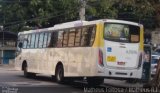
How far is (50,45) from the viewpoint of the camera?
23688 millimetres

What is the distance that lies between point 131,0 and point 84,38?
8.62 feet

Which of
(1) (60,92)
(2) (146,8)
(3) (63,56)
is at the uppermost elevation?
(2) (146,8)

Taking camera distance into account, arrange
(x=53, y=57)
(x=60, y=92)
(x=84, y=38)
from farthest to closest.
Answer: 1. (x=53, y=57)
2. (x=84, y=38)
3. (x=60, y=92)

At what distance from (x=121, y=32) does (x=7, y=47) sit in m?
34.3

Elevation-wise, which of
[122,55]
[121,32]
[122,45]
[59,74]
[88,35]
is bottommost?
[59,74]

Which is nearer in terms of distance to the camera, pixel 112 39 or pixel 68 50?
pixel 112 39

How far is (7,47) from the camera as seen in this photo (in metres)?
51.6

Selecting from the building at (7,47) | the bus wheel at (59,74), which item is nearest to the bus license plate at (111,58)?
the bus wheel at (59,74)

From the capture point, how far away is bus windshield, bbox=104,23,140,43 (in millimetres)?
18531

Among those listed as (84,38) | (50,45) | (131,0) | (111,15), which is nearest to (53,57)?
(50,45)

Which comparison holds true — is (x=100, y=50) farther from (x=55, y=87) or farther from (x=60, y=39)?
(x=60, y=39)

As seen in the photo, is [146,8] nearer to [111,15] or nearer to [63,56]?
[63,56]

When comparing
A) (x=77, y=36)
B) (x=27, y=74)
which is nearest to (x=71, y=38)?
(x=77, y=36)

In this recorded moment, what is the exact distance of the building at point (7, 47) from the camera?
5144 cm
